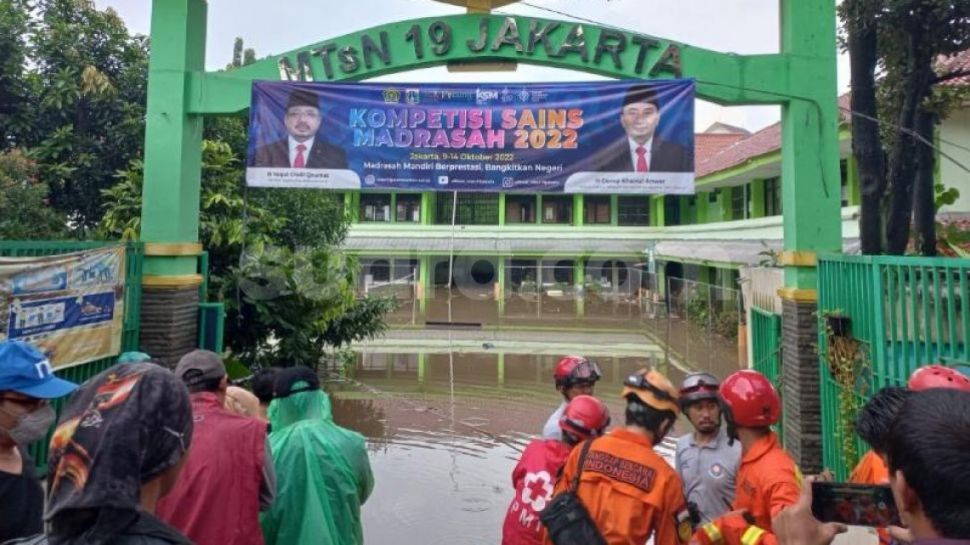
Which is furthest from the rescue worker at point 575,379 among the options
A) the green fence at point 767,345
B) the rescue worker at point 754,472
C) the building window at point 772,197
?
the building window at point 772,197

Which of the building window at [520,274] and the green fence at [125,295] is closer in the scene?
the green fence at [125,295]

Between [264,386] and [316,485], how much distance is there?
62 cm

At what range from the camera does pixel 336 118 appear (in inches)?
242

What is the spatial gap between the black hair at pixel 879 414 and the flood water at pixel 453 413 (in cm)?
357

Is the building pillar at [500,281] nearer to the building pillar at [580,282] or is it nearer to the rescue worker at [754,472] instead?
the building pillar at [580,282]

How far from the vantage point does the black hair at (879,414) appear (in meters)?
1.93

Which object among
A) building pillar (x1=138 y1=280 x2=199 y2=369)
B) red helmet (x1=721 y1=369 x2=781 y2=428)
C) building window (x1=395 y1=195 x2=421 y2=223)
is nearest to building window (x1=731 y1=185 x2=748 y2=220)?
building window (x1=395 y1=195 x2=421 y2=223)

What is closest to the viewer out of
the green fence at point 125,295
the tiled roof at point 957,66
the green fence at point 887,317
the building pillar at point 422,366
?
the green fence at point 887,317

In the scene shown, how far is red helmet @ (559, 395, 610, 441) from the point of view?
281 cm

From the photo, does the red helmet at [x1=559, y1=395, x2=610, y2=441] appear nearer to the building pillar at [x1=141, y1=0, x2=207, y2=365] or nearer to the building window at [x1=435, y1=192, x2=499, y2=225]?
the building pillar at [x1=141, y1=0, x2=207, y2=365]

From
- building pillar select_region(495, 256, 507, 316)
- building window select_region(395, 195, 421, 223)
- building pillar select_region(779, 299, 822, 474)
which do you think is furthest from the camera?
building window select_region(395, 195, 421, 223)

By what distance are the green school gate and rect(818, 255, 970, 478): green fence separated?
16.5 inches

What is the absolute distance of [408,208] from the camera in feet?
90.4

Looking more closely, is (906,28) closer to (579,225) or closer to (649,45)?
(649,45)
